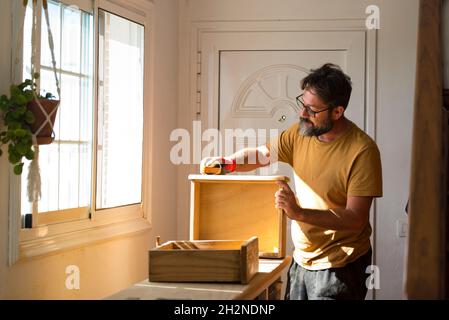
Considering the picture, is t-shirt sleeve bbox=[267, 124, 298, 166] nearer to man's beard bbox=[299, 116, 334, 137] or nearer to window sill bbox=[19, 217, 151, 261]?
man's beard bbox=[299, 116, 334, 137]

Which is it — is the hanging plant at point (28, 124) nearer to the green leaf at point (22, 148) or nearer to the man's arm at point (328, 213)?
the green leaf at point (22, 148)

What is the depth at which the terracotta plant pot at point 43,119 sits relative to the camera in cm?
262

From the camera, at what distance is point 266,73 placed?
4.56 metres

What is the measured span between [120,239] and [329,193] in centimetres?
137

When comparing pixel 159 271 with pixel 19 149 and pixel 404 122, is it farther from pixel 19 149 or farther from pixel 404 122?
pixel 404 122

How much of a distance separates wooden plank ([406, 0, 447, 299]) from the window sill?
71.5 inches

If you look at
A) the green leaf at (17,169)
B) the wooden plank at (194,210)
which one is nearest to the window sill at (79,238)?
the green leaf at (17,169)

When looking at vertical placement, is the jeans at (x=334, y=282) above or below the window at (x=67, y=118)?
below

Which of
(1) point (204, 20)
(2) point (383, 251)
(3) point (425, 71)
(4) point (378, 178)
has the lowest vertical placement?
(2) point (383, 251)

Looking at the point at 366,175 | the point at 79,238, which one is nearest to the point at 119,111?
the point at 79,238

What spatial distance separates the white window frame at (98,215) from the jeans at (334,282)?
43.6 inches
